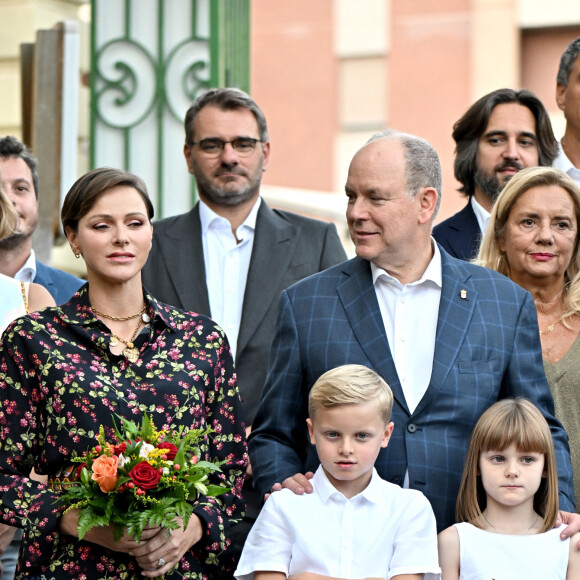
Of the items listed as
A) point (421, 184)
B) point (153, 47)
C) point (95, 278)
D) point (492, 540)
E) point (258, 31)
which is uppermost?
point (258, 31)

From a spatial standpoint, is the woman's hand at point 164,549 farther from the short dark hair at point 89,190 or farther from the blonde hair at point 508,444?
the short dark hair at point 89,190

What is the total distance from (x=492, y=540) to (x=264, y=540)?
729 mm

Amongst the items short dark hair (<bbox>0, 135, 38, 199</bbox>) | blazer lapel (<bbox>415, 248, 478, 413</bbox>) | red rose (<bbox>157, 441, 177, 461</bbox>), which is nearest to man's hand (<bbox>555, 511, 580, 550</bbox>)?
blazer lapel (<bbox>415, 248, 478, 413</bbox>)

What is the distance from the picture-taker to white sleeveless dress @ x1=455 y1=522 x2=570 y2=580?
4.08m

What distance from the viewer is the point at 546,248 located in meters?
4.88

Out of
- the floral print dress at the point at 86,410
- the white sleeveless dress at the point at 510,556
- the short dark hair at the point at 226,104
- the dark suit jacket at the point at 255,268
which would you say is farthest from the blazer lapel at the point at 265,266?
the white sleeveless dress at the point at 510,556

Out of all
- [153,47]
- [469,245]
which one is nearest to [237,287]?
[469,245]

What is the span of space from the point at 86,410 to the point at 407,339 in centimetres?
113

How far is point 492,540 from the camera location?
4125 millimetres

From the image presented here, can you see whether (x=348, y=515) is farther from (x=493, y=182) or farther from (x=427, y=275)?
(x=493, y=182)

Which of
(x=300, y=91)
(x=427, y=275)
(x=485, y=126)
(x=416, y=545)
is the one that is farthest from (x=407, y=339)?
(x=300, y=91)

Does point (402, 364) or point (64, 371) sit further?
point (402, 364)

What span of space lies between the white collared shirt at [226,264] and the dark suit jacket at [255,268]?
52 mm

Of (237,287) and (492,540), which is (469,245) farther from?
(492,540)
